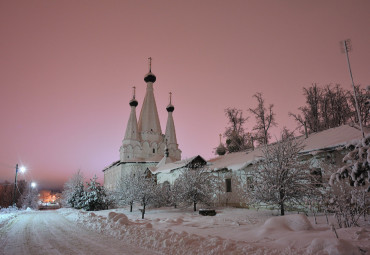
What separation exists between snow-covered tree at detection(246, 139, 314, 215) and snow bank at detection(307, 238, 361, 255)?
22.3ft

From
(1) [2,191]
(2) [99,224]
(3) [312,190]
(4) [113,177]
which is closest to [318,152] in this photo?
(3) [312,190]

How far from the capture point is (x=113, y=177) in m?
49.2

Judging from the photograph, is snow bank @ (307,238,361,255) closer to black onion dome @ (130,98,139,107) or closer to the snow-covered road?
the snow-covered road

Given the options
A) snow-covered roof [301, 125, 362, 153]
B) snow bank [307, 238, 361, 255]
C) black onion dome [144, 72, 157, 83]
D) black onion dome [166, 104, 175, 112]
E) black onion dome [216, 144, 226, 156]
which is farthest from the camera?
black onion dome [144, 72, 157, 83]

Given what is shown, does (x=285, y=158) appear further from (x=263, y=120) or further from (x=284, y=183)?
(x=263, y=120)

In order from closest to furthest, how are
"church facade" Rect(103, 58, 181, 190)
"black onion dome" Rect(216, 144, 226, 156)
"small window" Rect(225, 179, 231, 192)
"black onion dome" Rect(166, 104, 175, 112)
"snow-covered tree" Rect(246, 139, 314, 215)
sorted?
"snow-covered tree" Rect(246, 139, 314, 215), "small window" Rect(225, 179, 231, 192), "black onion dome" Rect(216, 144, 226, 156), "church facade" Rect(103, 58, 181, 190), "black onion dome" Rect(166, 104, 175, 112)

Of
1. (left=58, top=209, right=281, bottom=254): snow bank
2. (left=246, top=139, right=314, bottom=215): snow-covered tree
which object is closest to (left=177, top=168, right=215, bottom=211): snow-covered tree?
(left=246, top=139, right=314, bottom=215): snow-covered tree

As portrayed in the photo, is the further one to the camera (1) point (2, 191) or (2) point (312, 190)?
(1) point (2, 191)

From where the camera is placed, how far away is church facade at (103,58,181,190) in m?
46.8

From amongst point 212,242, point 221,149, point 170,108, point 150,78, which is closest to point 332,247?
point 212,242

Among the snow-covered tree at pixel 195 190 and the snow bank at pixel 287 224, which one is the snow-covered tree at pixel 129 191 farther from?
the snow bank at pixel 287 224

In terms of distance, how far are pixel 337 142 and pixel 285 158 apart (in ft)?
11.7

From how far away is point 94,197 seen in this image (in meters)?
23.9

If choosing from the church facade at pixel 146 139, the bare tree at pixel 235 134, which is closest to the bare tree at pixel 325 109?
the bare tree at pixel 235 134
